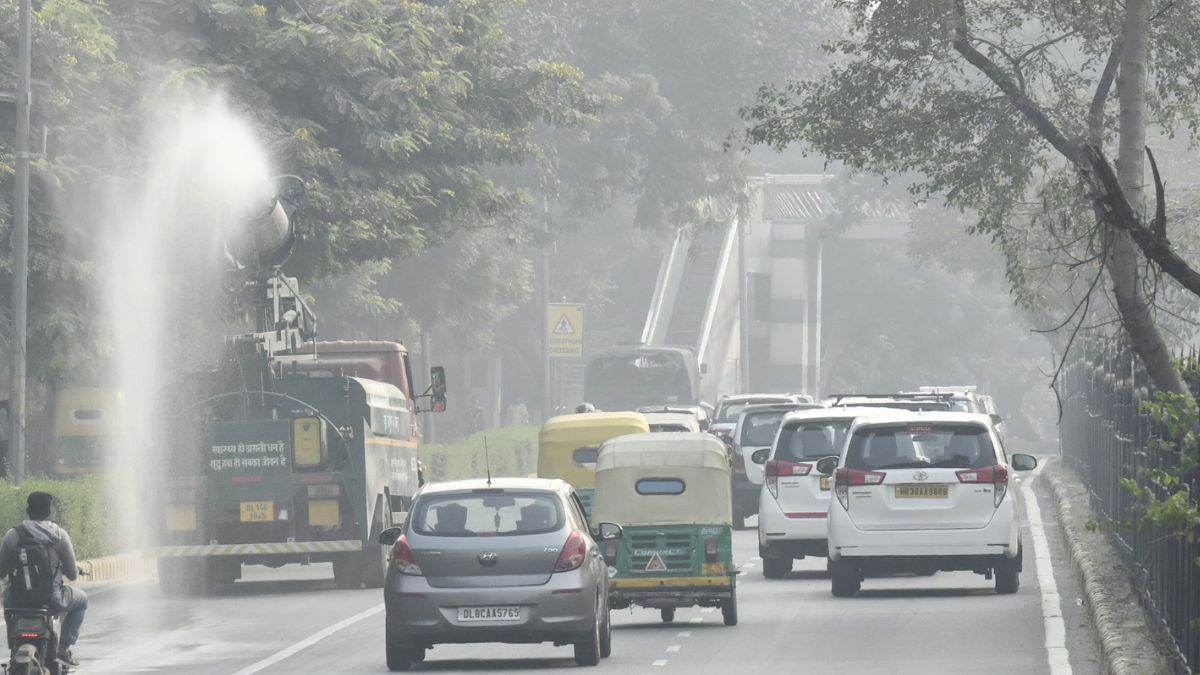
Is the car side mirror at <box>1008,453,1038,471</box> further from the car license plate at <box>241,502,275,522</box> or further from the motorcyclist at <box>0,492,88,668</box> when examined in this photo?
the motorcyclist at <box>0,492,88,668</box>

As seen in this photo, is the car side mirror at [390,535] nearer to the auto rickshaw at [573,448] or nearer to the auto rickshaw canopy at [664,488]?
the auto rickshaw canopy at [664,488]

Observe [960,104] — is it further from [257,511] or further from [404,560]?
[404,560]

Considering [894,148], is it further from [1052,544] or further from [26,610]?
[26,610]

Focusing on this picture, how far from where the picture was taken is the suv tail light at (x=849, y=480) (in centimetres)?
2127

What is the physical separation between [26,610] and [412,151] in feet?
67.7

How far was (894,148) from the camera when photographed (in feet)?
79.6

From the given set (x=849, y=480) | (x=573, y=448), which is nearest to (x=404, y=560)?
(x=849, y=480)

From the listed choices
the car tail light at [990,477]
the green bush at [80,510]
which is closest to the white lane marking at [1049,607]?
the car tail light at [990,477]

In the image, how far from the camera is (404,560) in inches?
651

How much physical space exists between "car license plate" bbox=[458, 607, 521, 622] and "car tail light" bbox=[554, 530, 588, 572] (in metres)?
0.42

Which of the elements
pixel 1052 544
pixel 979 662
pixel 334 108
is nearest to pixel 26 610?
pixel 979 662

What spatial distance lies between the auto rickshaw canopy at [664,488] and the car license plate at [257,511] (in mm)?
5923

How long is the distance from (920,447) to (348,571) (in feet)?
23.2

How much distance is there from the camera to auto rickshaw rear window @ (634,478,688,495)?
20.1 metres
